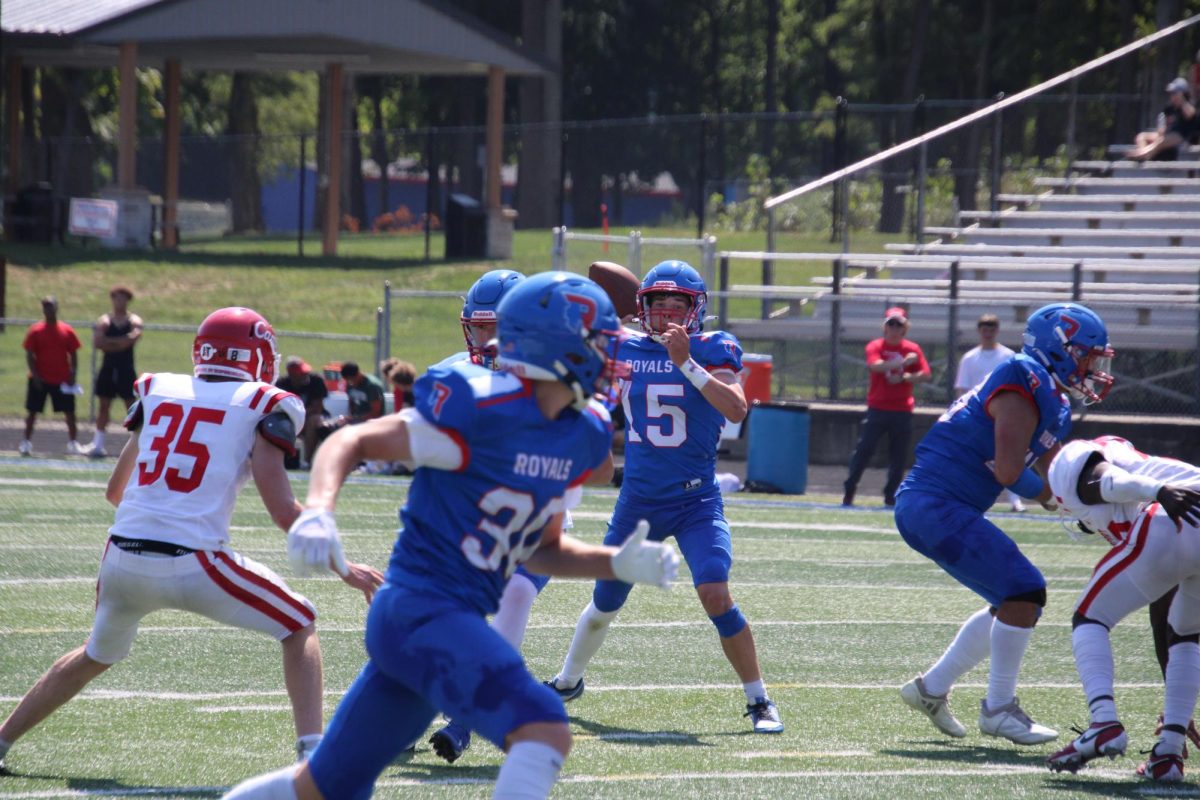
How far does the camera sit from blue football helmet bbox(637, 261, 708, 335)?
6684 millimetres

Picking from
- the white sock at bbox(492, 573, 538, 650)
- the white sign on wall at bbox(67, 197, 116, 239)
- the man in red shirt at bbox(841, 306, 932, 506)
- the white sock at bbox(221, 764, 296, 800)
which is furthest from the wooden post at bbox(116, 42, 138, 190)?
the white sock at bbox(221, 764, 296, 800)

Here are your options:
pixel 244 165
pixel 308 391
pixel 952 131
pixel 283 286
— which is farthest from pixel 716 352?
pixel 244 165

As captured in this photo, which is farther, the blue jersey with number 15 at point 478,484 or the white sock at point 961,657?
the white sock at point 961,657

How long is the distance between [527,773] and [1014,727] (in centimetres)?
306

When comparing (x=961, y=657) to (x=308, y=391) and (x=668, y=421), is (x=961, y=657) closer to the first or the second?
(x=668, y=421)

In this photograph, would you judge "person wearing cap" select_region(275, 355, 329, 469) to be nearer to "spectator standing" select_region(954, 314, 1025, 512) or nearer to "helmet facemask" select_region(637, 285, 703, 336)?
"spectator standing" select_region(954, 314, 1025, 512)

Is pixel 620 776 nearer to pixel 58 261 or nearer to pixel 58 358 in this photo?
pixel 58 358

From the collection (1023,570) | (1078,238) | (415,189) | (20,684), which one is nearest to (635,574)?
(1023,570)

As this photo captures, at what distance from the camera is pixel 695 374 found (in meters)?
6.49

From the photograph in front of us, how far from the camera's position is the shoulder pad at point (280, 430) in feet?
16.7

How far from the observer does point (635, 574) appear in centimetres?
397

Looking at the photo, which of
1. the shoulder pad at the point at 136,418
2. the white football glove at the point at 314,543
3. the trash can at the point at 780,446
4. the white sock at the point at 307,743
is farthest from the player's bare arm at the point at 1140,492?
the trash can at the point at 780,446

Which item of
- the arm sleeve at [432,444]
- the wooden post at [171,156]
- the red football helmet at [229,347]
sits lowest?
the arm sleeve at [432,444]

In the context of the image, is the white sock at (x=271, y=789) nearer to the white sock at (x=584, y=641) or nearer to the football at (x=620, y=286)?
the white sock at (x=584, y=641)
